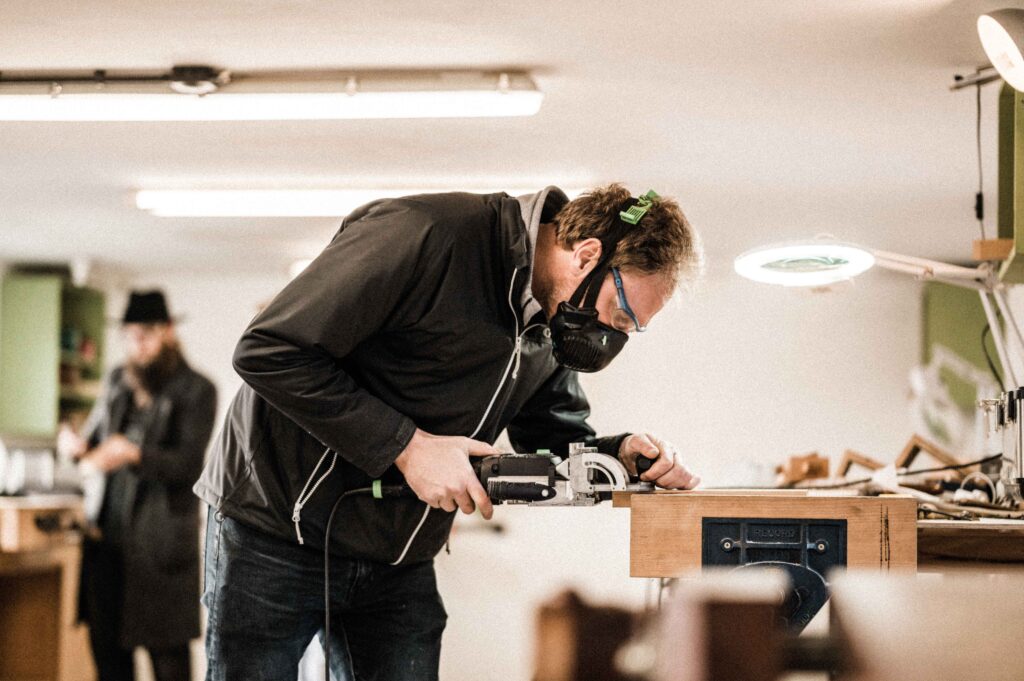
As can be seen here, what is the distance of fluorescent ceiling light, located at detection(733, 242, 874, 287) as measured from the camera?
207cm

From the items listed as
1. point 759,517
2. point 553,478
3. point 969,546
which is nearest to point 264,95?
point 553,478

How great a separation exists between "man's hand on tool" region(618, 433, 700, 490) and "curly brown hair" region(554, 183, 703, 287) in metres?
0.28

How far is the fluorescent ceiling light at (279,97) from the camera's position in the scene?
10.9 ft

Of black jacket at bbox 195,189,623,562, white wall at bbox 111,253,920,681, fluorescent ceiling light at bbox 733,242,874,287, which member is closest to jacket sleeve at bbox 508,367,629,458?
black jacket at bbox 195,189,623,562

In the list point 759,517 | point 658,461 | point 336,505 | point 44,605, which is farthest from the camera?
point 44,605

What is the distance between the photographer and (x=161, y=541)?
12.1ft

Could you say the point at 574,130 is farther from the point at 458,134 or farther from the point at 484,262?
the point at 484,262

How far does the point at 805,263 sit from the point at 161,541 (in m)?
2.58

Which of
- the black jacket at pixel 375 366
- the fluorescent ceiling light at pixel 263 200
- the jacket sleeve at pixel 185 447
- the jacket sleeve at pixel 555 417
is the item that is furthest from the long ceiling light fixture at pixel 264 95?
the black jacket at pixel 375 366

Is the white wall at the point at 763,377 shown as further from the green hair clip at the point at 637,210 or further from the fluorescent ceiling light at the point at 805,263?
the green hair clip at the point at 637,210

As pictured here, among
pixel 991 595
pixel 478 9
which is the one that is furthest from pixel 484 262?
pixel 478 9

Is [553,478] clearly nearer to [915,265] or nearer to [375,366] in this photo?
[375,366]

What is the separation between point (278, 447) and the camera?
163cm

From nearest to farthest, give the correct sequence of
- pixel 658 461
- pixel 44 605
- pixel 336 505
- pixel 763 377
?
1. pixel 336 505
2. pixel 658 461
3. pixel 44 605
4. pixel 763 377
